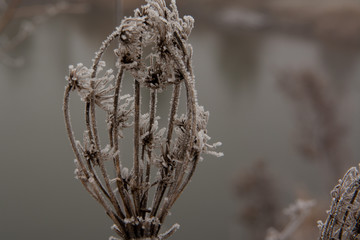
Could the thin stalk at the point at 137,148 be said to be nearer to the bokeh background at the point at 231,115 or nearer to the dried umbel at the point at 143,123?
the dried umbel at the point at 143,123

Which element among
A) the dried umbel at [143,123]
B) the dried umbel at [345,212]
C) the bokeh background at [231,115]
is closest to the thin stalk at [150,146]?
the dried umbel at [143,123]

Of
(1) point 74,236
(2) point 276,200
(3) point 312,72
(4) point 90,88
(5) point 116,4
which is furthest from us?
(3) point 312,72

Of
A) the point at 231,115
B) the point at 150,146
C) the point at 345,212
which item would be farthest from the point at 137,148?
the point at 231,115

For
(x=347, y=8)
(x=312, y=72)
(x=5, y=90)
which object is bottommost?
(x=5, y=90)

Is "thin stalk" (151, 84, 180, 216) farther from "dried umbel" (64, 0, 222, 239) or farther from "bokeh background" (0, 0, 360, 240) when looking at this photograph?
"bokeh background" (0, 0, 360, 240)

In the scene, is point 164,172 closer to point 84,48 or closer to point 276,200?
point 84,48

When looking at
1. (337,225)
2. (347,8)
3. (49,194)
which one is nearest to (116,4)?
(337,225)
